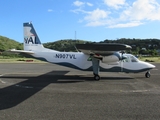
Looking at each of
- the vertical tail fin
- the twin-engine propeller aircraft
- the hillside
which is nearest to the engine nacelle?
the twin-engine propeller aircraft

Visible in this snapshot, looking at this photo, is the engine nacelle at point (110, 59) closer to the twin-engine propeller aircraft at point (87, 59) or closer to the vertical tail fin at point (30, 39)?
the twin-engine propeller aircraft at point (87, 59)

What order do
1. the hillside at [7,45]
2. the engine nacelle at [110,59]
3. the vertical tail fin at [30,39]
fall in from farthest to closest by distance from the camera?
the hillside at [7,45], the vertical tail fin at [30,39], the engine nacelle at [110,59]

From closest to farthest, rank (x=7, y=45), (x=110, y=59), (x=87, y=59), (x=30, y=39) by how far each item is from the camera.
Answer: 1. (x=110, y=59)
2. (x=87, y=59)
3. (x=30, y=39)
4. (x=7, y=45)

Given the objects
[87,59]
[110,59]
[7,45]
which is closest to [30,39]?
[87,59]

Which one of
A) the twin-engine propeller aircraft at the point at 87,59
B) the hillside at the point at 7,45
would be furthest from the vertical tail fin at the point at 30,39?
the hillside at the point at 7,45

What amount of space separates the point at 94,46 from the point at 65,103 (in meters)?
5.22

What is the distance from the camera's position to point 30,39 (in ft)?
54.1

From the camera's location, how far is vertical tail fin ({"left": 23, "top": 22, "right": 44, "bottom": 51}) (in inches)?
643

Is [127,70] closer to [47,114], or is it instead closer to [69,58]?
[69,58]

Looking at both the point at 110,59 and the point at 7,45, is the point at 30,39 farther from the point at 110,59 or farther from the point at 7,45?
the point at 7,45

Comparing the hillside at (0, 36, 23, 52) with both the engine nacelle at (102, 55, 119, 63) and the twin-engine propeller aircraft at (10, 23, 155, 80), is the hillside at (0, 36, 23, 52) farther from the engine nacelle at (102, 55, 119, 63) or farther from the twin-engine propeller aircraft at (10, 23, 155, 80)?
the engine nacelle at (102, 55, 119, 63)

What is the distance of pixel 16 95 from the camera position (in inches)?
348

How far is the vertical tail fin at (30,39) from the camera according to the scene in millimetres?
16344

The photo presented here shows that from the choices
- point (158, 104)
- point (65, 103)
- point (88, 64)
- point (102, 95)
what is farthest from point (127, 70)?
point (65, 103)
